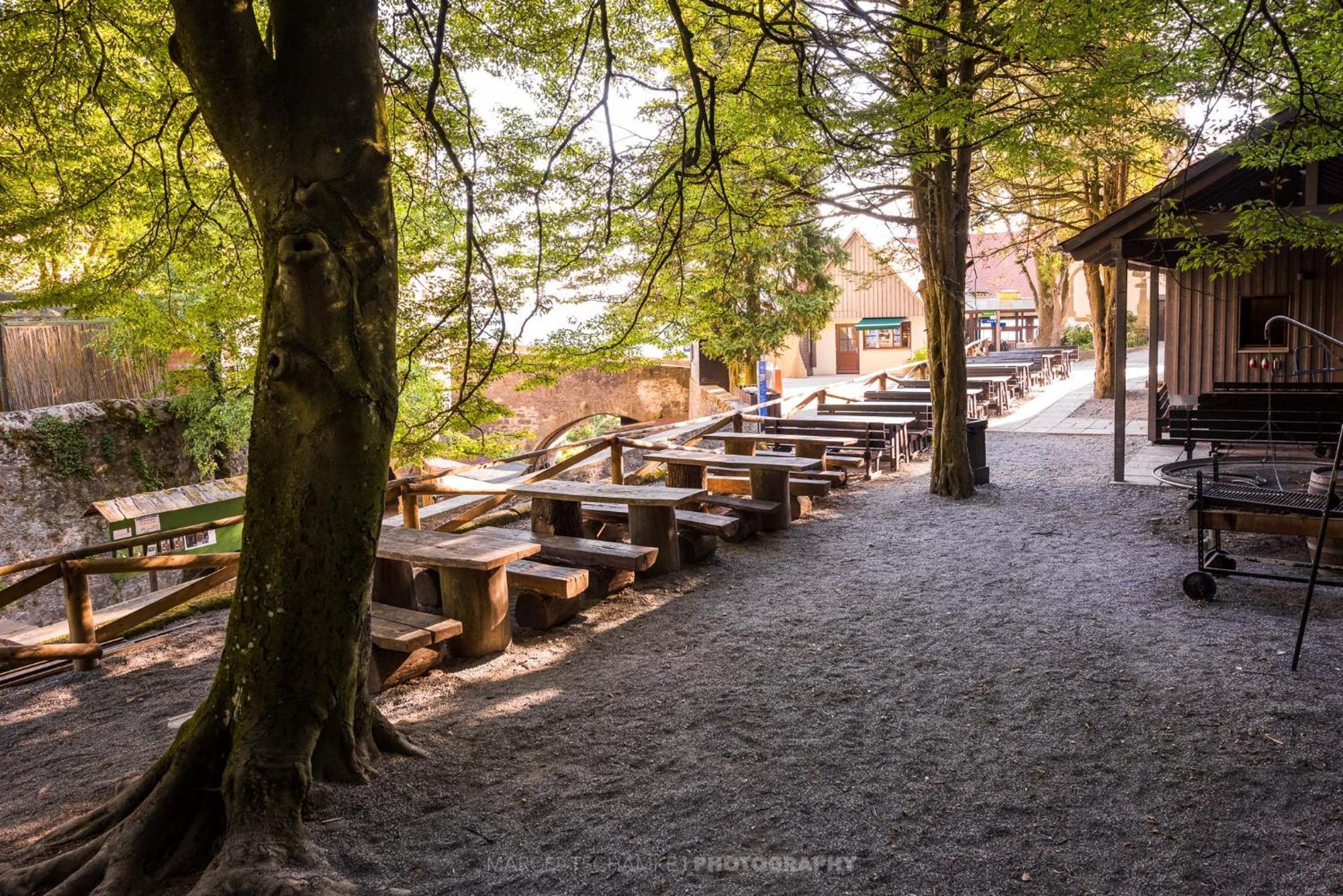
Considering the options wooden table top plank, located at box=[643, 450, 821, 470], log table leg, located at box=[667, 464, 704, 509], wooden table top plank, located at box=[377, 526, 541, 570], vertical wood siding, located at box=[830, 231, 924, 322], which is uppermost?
vertical wood siding, located at box=[830, 231, 924, 322]

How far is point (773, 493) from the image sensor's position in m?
8.89

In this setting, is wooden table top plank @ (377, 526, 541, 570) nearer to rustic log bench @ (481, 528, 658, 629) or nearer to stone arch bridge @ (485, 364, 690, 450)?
rustic log bench @ (481, 528, 658, 629)

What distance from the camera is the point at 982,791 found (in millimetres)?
3451

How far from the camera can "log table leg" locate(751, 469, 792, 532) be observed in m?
8.70

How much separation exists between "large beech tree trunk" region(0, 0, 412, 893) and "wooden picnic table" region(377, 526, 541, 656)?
1686mm

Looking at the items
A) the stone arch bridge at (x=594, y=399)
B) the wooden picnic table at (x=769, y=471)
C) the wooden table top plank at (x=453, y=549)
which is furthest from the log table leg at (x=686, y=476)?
the stone arch bridge at (x=594, y=399)

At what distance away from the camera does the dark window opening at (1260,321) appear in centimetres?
1395

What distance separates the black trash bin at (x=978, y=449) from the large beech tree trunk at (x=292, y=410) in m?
8.68

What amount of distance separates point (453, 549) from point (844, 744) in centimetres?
251

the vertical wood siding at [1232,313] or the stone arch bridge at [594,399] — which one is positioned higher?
the vertical wood siding at [1232,313]

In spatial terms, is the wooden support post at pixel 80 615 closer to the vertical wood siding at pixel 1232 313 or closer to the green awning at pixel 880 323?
the vertical wood siding at pixel 1232 313

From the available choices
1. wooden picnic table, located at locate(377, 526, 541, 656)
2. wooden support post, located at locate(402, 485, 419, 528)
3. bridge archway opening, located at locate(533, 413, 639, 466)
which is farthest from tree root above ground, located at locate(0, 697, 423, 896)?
bridge archway opening, located at locate(533, 413, 639, 466)

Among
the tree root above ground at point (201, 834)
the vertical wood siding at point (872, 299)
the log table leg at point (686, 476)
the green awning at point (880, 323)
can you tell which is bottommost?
the tree root above ground at point (201, 834)

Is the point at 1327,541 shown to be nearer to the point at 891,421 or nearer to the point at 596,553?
the point at 596,553
